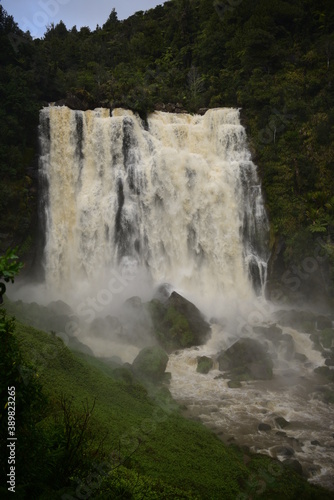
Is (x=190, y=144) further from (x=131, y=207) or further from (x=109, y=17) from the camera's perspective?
(x=109, y=17)

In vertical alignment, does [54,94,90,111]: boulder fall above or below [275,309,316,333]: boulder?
above

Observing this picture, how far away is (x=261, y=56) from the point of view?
35.2 metres

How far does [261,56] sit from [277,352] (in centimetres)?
2838

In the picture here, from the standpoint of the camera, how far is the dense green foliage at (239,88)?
88.6 feet

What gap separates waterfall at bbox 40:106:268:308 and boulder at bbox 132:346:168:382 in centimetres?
910

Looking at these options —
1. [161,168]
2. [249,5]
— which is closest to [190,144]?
[161,168]

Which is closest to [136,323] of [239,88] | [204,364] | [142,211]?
[204,364]

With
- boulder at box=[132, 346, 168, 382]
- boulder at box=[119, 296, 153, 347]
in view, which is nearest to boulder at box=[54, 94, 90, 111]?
boulder at box=[119, 296, 153, 347]

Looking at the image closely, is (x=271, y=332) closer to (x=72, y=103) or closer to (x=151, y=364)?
(x=151, y=364)

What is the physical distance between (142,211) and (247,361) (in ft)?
46.8

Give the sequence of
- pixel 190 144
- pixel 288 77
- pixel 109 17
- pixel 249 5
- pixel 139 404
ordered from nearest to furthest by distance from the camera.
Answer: pixel 139 404 → pixel 190 144 → pixel 288 77 → pixel 249 5 → pixel 109 17

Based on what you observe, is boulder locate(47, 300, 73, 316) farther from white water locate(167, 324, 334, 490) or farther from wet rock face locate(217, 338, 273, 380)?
wet rock face locate(217, 338, 273, 380)

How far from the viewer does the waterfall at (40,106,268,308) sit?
28.0 metres

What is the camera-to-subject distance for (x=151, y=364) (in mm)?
18234
